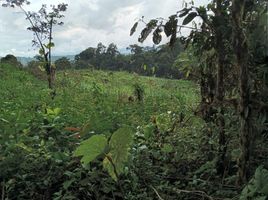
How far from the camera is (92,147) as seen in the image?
6.10 feet

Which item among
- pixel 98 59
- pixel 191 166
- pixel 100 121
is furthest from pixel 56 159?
pixel 98 59

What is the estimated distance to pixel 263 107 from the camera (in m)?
2.15

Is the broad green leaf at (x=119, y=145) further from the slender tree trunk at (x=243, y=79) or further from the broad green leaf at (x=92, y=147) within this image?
the slender tree trunk at (x=243, y=79)

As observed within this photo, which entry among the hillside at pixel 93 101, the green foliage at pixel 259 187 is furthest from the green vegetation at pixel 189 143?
the hillside at pixel 93 101

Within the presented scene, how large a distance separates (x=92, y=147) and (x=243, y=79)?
84cm

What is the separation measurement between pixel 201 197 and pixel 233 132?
0.45 m

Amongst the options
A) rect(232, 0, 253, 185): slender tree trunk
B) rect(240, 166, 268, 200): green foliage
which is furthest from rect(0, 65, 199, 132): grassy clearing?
rect(240, 166, 268, 200): green foliage

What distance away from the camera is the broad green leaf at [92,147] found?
1.85 m

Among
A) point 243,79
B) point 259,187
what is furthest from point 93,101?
point 259,187

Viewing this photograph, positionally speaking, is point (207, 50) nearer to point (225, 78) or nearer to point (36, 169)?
point (225, 78)

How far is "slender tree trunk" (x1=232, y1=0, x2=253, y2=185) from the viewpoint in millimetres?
2068

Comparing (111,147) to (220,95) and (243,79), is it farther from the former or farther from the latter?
(220,95)

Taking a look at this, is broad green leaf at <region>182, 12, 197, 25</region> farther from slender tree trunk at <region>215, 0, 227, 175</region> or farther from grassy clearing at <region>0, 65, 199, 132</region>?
grassy clearing at <region>0, 65, 199, 132</region>

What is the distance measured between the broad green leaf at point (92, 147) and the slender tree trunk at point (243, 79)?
0.75 m
